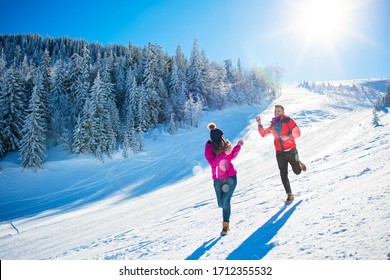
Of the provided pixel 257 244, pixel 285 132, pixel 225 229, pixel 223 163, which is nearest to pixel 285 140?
pixel 285 132

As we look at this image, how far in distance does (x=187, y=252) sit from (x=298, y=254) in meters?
1.95

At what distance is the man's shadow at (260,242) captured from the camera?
378 cm

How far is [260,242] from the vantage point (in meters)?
4.11

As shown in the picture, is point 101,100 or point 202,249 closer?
point 202,249

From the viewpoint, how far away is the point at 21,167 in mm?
30406

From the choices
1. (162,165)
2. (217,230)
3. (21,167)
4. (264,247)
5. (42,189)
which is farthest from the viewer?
(162,165)

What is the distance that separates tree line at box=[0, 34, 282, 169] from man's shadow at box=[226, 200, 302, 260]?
105 ft

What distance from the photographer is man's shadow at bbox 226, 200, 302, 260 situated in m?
3.78

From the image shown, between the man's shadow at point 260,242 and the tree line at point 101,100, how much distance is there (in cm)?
Result: 3201

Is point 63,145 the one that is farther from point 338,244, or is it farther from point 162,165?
point 338,244

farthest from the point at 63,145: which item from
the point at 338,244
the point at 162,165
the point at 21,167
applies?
the point at 338,244

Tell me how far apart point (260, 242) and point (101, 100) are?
35605 millimetres

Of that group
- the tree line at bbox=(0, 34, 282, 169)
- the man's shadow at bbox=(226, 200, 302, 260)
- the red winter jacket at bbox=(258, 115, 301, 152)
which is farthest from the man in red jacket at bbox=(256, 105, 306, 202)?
the tree line at bbox=(0, 34, 282, 169)

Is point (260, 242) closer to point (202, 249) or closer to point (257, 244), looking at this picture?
point (257, 244)
